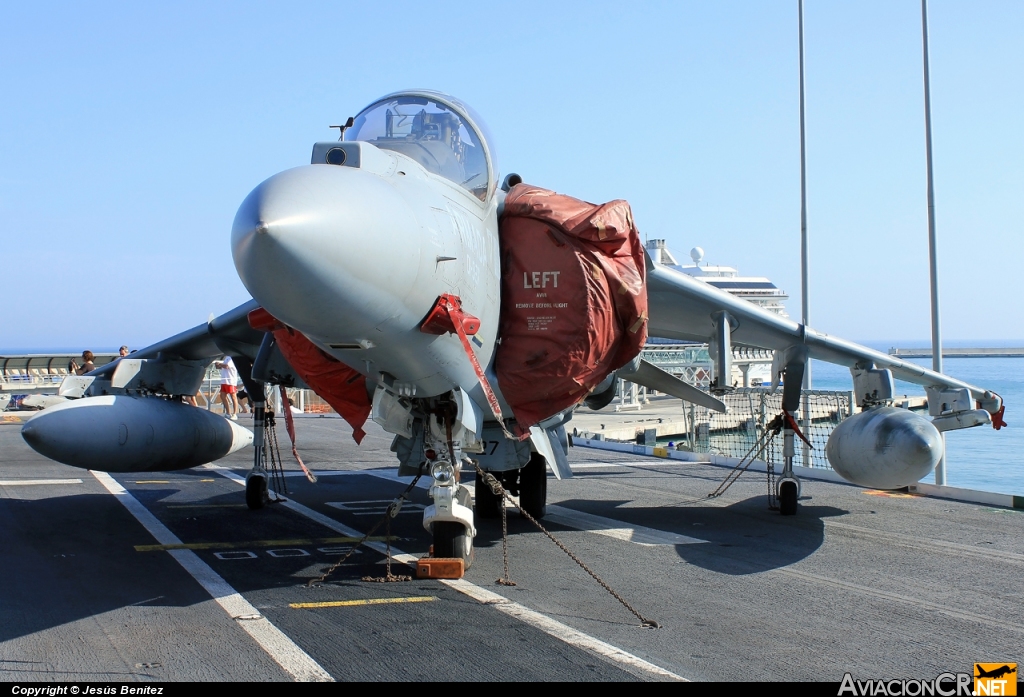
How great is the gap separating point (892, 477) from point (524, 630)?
242 inches

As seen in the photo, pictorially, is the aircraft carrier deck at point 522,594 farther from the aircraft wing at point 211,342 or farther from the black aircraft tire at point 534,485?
the aircraft wing at point 211,342

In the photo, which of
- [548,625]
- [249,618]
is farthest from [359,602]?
[548,625]

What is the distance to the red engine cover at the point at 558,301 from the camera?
804 cm

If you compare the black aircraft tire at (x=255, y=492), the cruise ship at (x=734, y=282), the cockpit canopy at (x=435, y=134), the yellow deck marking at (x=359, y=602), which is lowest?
the yellow deck marking at (x=359, y=602)

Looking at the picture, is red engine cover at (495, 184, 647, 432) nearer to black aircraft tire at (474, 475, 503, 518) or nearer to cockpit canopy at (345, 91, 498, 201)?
cockpit canopy at (345, 91, 498, 201)

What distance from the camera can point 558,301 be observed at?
26.5 ft

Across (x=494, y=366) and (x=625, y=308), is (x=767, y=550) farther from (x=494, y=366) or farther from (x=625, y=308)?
(x=494, y=366)

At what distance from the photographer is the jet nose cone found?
4770mm

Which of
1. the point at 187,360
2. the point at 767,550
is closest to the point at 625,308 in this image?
the point at 767,550

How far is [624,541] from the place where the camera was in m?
10.1

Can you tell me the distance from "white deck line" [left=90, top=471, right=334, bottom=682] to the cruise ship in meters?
77.1

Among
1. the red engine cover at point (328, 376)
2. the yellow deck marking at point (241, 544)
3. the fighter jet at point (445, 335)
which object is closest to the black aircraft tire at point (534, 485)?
the fighter jet at point (445, 335)

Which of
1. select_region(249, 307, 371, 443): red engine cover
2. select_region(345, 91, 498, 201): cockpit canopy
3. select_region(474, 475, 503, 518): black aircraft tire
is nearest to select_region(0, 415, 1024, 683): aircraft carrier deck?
select_region(474, 475, 503, 518): black aircraft tire

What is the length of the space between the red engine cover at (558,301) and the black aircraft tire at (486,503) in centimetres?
324
